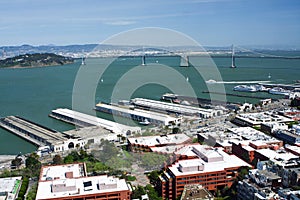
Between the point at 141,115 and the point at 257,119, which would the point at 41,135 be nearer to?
the point at 141,115

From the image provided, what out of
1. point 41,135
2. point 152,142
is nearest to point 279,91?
point 152,142

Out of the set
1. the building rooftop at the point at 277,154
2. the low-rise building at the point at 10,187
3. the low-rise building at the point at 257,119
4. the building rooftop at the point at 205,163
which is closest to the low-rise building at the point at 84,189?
the low-rise building at the point at 10,187

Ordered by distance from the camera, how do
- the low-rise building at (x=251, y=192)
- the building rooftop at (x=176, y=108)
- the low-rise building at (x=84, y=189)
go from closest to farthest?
the low-rise building at (x=251, y=192), the low-rise building at (x=84, y=189), the building rooftop at (x=176, y=108)

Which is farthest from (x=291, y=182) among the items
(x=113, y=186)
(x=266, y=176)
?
(x=113, y=186)

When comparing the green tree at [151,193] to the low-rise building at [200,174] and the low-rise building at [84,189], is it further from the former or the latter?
the low-rise building at [84,189]

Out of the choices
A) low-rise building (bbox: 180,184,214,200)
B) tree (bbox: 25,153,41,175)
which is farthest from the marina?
low-rise building (bbox: 180,184,214,200)

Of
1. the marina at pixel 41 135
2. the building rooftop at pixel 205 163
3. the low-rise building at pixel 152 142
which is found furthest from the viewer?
the marina at pixel 41 135

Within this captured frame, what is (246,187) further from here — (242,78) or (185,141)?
(242,78)
